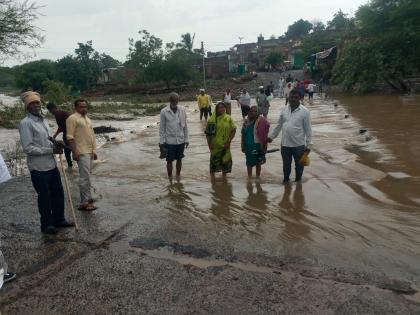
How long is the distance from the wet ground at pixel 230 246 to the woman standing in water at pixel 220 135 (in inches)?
18.2

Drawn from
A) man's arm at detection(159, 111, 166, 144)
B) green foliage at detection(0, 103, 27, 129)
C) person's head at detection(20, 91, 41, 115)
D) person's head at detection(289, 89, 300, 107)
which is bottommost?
green foliage at detection(0, 103, 27, 129)

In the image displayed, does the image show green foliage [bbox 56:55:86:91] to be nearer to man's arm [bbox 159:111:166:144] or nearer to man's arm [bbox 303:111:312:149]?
man's arm [bbox 159:111:166:144]

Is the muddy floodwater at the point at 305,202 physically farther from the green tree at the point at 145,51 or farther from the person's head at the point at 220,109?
the green tree at the point at 145,51

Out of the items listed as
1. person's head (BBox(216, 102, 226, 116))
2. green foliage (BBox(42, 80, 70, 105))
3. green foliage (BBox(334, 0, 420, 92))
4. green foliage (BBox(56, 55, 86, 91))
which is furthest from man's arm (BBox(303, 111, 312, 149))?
green foliage (BBox(56, 55, 86, 91))

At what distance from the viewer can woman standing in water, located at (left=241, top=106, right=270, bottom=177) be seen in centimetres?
748

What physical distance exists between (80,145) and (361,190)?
443 cm

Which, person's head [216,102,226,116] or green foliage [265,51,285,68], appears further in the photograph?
green foliage [265,51,285,68]

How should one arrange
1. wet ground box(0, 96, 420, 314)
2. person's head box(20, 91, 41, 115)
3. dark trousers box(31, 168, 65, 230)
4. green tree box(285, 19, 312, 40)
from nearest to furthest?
wet ground box(0, 96, 420, 314) → person's head box(20, 91, 41, 115) → dark trousers box(31, 168, 65, 230) → green tree box(285, 19, 312, 40)

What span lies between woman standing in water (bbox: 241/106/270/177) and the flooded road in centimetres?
55

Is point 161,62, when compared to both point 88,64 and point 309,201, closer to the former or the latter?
point 88,64

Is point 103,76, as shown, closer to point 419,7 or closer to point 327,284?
point 419,7

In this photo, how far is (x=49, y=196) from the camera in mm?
5273

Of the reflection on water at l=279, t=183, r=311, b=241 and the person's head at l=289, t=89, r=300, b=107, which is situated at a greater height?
the person's head at l=289, t=89, r=300, b=107

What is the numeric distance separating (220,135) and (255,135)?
631 millimetres
